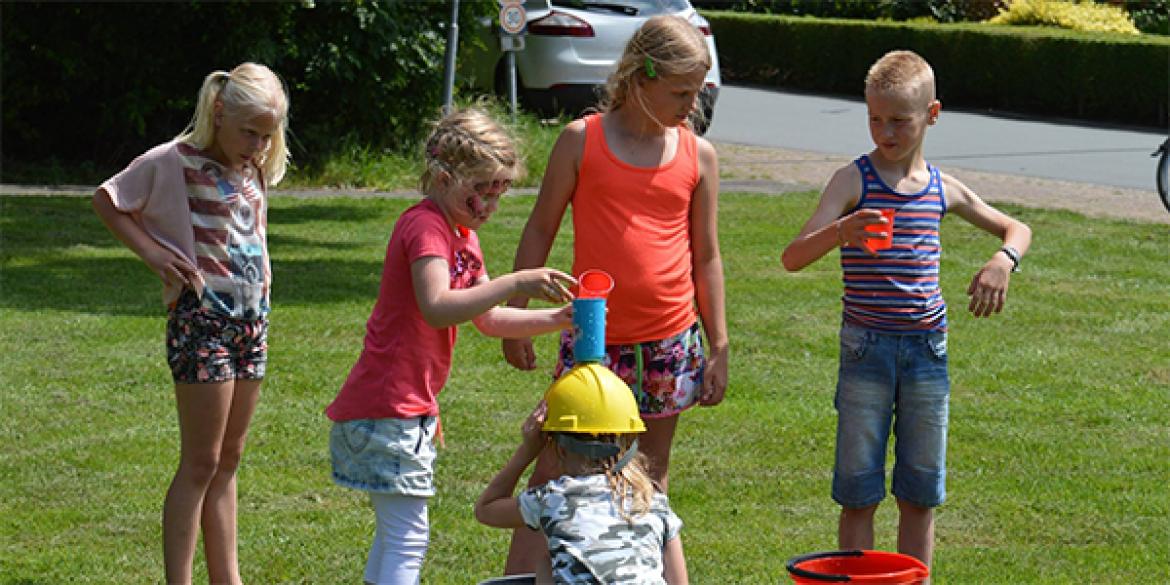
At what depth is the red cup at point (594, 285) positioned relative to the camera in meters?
3.88

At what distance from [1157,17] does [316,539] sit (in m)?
22.6

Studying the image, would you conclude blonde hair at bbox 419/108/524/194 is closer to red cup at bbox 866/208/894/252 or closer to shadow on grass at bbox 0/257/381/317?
red cup at bbox 866/208/894/252

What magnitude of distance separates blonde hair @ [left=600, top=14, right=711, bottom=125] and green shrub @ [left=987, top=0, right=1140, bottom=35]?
19768 millimetres

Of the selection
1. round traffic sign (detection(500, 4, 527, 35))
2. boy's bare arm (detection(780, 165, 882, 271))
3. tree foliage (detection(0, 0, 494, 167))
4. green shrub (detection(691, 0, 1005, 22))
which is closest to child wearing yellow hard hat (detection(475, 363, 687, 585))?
boy's bare arm (detection(780, 165, 882, 271))

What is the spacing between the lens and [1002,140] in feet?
60.7

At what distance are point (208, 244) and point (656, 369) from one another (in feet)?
4.17

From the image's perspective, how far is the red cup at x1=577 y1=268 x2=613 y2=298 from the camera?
3.88 m

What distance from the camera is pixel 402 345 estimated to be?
4109mm

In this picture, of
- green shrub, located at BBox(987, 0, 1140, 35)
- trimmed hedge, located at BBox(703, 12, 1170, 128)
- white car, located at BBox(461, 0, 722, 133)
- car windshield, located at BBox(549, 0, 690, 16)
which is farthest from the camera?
green shrub, located at BBox(987, 0, 1140, 35)

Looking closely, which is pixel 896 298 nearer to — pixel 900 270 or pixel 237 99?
pixel 900 270

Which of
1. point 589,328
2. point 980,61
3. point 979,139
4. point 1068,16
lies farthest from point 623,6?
point 589,328

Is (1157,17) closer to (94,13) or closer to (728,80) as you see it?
(728,80)

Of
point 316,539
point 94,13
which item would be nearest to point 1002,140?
point 94,13

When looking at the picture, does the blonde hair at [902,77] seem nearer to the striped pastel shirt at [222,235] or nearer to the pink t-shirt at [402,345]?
the pink t-shirt at [402,345]
